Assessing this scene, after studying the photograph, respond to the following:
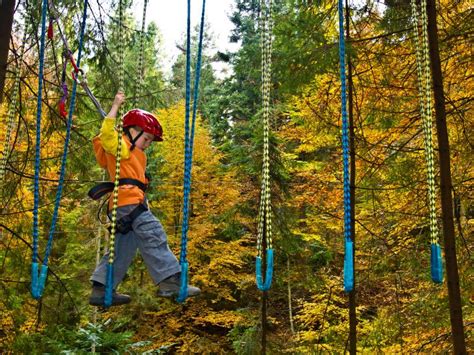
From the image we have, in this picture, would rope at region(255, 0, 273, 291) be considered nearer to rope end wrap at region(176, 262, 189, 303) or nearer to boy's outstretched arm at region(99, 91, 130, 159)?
rope end wrap at region(176, 262, 189, 303)

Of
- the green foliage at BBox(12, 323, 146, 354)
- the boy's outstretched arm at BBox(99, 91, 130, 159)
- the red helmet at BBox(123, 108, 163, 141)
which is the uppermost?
the red helmet at BBox(123, 108, 163, 141)

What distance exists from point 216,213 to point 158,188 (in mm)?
1754

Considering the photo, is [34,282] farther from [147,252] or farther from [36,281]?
[147,252]

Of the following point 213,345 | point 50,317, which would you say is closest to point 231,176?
point 213,345

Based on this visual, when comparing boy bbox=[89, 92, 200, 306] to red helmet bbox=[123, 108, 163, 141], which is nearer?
boy bbox=[89, 92, 200, 306]

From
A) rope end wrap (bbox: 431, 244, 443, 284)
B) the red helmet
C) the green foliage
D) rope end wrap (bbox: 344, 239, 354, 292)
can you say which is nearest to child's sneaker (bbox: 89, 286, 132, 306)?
the red helmet

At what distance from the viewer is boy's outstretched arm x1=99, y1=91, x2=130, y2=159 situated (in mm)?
2639

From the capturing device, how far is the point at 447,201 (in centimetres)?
369

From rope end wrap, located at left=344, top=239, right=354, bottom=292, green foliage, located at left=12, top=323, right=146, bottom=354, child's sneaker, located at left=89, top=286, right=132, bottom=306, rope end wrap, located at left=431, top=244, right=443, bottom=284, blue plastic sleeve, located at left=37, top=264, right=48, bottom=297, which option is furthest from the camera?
green foliage, located at left=12, top=323, right=146, bottom=354

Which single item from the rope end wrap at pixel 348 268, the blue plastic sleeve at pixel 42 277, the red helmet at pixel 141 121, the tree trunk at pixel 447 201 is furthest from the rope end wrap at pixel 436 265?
the blue plastic sleeve at pixel 42 277

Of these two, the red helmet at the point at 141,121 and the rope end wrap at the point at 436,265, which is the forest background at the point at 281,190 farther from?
the rope end wrap at the point at 436,265

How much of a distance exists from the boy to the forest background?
1672 millimetres

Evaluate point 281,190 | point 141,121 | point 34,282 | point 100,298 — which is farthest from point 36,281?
point 281,190

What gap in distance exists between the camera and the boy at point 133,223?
2707 mm
